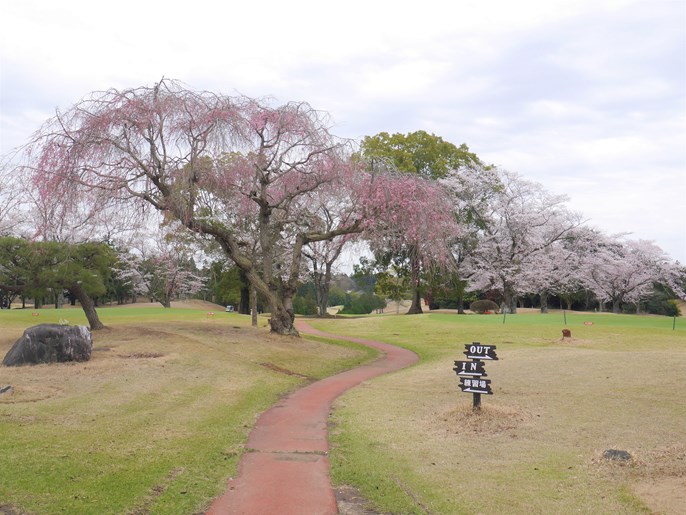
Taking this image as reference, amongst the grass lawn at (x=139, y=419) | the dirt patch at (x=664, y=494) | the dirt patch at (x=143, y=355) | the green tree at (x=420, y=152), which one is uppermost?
the green tree at (x=420, y=152)

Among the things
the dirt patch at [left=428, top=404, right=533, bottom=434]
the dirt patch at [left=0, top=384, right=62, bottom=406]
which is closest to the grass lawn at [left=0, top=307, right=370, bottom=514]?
the dirt patch at [left=0, top=384, right=62, bottom=406]

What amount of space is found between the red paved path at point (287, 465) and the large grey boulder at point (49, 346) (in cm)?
659

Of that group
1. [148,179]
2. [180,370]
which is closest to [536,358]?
[180,370]

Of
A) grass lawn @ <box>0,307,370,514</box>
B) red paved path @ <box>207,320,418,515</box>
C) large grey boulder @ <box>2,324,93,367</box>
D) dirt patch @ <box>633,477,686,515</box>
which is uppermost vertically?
large grey boulder @ <box>2,324,93,367</box>

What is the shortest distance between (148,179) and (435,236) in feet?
36.3

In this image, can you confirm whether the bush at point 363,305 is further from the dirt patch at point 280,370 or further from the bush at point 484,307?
the dirt patch at point 280,370

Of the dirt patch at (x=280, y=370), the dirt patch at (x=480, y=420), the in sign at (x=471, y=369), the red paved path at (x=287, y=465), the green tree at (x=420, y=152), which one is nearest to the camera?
the red paved path at (x=287, y=465)

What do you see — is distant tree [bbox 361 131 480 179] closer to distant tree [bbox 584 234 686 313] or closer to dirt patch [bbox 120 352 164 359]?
distant tree [bbox 584 234 686 313]

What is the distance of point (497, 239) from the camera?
49.3 m

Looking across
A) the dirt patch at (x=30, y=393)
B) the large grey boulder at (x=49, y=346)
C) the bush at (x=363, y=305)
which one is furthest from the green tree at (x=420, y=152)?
the dirt patch at (x=30, y=393)

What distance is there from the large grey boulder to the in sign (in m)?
11.1

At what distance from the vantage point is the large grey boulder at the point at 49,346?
54.2 feet

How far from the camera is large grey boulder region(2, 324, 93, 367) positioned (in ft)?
54.2

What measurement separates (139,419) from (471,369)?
21.7 feet
